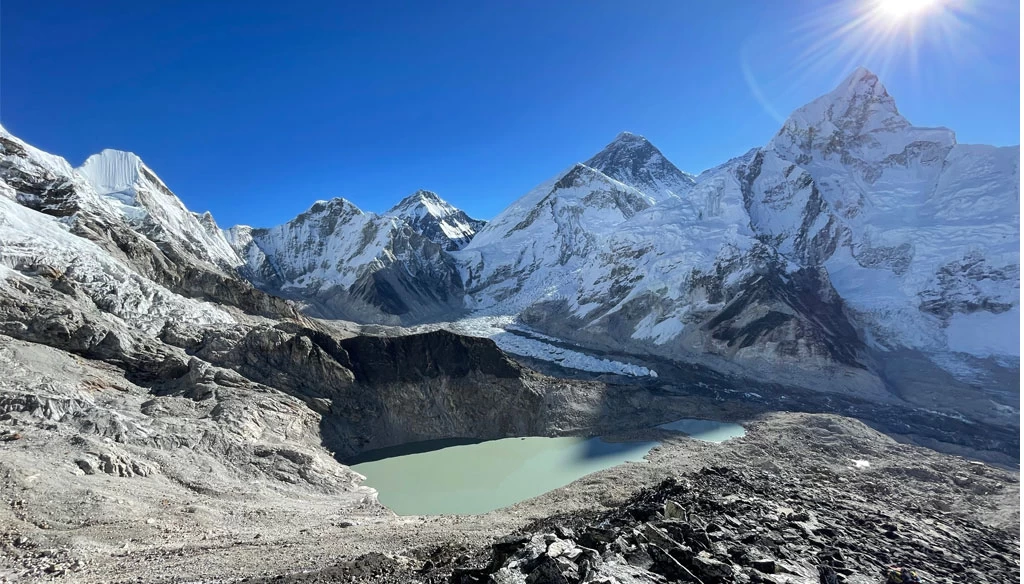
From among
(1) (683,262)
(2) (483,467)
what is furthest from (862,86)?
(2) (483,467)

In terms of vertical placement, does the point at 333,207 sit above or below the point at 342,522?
above

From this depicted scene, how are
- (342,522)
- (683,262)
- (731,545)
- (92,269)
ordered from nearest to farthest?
(731,545), (342,522), (92,269), (683,262)

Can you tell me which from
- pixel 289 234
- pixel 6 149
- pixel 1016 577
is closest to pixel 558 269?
pixel 289 234

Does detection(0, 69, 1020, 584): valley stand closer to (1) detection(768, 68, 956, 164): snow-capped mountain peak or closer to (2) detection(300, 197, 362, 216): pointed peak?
(1) detection(768, 68, 956, 164): snow-capped mountain peak

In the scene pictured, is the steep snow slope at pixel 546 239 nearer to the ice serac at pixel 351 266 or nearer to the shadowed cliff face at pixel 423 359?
the ice serac at pixel 351 266

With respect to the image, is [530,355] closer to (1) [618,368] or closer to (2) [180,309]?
(1) [618,368]

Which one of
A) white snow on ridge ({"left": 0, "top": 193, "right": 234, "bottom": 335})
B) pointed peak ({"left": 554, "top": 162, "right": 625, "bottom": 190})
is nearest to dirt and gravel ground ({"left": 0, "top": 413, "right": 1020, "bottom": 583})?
white snow on ridge ({"left": 0, "top": 193, "right": 234, "bottom": 335})

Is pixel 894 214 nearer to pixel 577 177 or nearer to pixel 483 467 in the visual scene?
pixel 577 177
